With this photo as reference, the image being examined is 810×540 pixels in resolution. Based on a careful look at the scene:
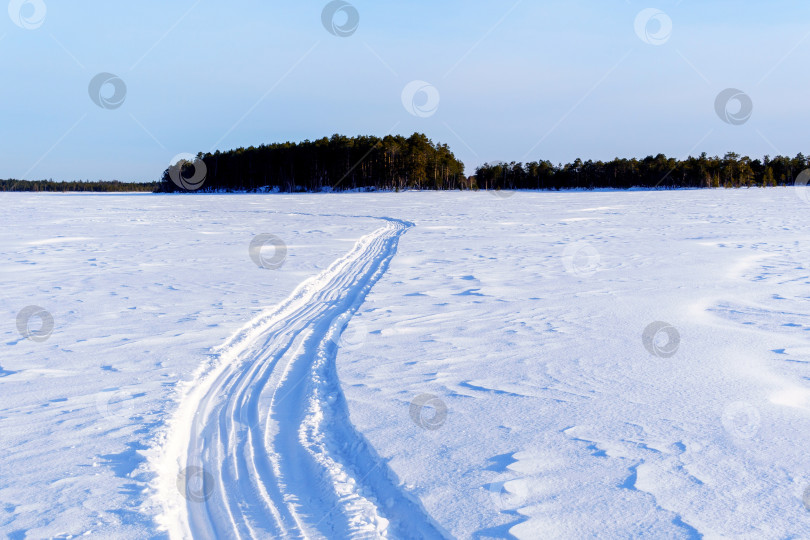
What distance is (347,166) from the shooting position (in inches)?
3169

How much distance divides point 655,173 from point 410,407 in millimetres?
94881

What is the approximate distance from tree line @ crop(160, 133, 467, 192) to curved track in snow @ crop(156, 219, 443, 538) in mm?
73376

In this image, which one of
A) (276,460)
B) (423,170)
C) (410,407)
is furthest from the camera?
(423,170)

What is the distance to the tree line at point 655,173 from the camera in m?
83.4

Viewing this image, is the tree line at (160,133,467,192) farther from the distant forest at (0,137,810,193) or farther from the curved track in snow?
the curved track in snow

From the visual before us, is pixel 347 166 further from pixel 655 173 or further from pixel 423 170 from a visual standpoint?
pixel 655 173

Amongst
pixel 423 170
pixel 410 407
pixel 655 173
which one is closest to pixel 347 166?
pixel 423 170

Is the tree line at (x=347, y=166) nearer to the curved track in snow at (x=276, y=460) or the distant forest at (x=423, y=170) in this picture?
the distant forest at (x=423, y=170)

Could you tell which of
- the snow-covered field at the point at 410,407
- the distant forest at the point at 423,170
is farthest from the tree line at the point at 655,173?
the snow-covered field at the point at 410,407

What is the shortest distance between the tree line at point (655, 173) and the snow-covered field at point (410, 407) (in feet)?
283

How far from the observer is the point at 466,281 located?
30.0 feet

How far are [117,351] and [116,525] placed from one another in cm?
315

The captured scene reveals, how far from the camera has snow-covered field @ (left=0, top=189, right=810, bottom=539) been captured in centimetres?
262

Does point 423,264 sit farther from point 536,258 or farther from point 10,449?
point 10,449
